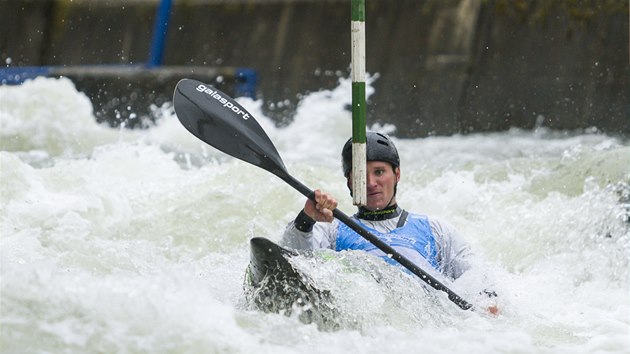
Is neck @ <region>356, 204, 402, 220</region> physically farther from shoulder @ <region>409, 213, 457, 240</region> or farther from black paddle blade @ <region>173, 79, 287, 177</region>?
black paddle blade @ <region>173, 79, 287, 177</region>

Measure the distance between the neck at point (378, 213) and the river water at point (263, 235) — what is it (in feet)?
1.14

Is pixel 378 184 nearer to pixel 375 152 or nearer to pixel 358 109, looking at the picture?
pixel 375 152

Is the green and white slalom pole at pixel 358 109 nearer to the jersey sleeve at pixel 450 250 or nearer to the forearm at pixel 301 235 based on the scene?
the forearm at pixel 301 235

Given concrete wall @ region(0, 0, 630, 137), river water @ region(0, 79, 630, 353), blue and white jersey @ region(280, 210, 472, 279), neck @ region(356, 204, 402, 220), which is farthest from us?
concrete wall @ region(0, 0, 630, 137)

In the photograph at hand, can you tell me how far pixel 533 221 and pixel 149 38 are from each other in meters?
7.10

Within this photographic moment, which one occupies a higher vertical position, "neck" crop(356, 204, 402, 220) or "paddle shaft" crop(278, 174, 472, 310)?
"neck" crop(356, 204, 402, 220)

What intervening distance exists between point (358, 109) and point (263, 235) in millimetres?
2119

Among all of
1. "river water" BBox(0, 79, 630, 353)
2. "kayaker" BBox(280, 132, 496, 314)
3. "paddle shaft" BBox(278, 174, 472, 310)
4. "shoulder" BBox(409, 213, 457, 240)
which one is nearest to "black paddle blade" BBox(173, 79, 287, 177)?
"paddle shaft" BBox(278, 174, 472, 310)

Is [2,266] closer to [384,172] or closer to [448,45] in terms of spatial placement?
[384,172]

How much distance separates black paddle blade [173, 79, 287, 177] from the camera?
524 centimetres

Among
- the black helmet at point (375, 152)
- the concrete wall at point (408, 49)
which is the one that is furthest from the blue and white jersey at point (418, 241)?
the concrete wall at point (408, 49)

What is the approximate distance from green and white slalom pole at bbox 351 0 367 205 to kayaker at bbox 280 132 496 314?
0.19m

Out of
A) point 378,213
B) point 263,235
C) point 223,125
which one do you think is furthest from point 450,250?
point 263,235

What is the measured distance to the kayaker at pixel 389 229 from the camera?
5250 mm
